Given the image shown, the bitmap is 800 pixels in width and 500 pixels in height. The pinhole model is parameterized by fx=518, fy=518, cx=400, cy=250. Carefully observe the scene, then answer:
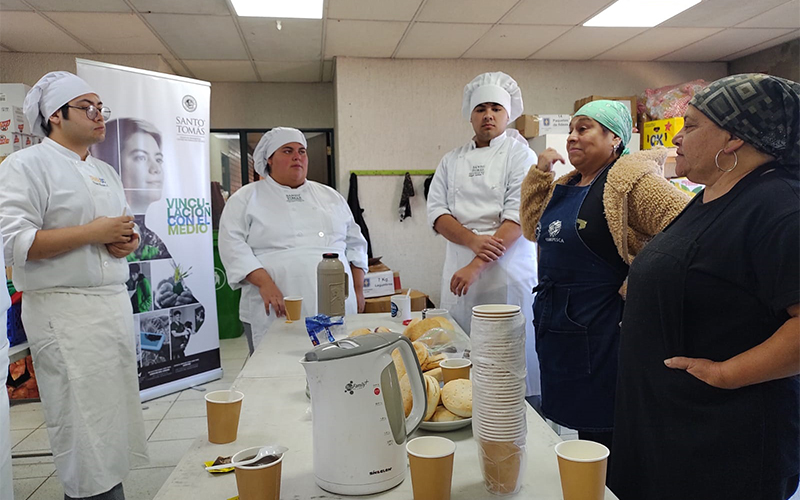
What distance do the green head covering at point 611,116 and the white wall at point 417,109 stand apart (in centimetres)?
344

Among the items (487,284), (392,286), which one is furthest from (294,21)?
(487,284)

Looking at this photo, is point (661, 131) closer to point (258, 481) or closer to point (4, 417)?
point (258, 481)

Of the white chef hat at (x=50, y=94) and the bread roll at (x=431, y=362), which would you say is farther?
the white chef hat at (x=50, y=94)

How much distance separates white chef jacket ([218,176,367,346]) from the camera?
8.27 ft

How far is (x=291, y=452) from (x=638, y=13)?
4228mm

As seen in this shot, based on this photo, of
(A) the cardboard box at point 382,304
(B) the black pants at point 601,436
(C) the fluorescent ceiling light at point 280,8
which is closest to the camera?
(B) the black pants at point 601,436

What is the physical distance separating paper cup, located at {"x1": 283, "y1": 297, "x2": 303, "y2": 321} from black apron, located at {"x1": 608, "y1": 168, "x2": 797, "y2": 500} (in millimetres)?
1317

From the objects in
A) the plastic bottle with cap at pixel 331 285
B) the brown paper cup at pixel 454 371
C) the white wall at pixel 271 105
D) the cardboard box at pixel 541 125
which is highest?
the white wall at pixel 271 105

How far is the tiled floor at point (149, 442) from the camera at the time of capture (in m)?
2.38

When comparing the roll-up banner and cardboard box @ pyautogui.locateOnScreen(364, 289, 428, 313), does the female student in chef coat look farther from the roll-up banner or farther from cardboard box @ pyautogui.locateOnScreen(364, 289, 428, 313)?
cardboard box @ pyautogui.locateOnScreen(364, 289, 428, 313)

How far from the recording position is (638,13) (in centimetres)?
399

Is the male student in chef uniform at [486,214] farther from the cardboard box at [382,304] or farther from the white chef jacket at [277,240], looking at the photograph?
the cardboard box at [382,304]

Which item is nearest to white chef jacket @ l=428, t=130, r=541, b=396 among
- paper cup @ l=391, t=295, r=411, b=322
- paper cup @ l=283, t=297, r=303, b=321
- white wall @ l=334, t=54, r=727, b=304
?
paper cup @ l=391, t=295, r=411, b=322

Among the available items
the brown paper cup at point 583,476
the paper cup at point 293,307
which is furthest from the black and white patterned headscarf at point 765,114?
the paper cup at point 293,307
